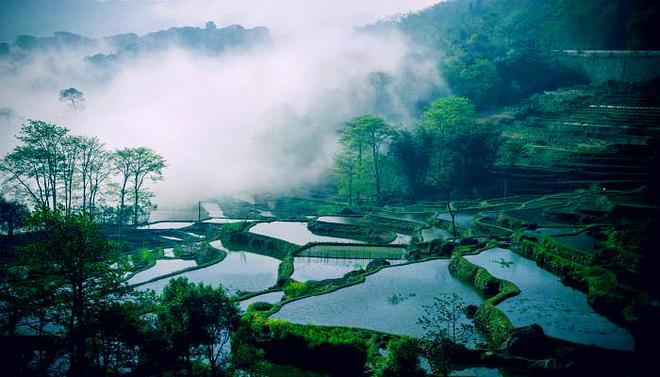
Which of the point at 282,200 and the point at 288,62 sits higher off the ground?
the point at 288,62

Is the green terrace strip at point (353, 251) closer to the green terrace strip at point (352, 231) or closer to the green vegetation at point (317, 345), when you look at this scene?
the green terrace strip at point (352, 231)

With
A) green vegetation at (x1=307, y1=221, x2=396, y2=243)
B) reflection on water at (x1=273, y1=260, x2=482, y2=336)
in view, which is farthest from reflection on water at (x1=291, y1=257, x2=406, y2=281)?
green vegetation at (x1=307, y1=221, x2=396, y2=243)

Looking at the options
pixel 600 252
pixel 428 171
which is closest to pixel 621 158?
pixel 428 171

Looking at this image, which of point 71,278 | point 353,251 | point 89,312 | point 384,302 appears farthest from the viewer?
point 353,251

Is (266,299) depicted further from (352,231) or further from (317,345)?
(352,231)

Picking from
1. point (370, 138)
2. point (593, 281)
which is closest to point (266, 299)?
point (593, 281)

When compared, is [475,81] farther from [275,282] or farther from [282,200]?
[275,282]

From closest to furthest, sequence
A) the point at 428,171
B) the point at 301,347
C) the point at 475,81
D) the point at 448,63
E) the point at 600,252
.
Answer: the point at 301,347 < the point at 600,252 < the point at 428,171 < the point at 475,81 < the point at 448,63

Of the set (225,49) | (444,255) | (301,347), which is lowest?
(301,347)

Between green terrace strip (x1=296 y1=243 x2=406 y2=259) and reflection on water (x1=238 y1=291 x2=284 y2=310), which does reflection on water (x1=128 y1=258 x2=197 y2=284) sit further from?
reflection on water (x1=238 y1=291 x2=284 y2=310)
